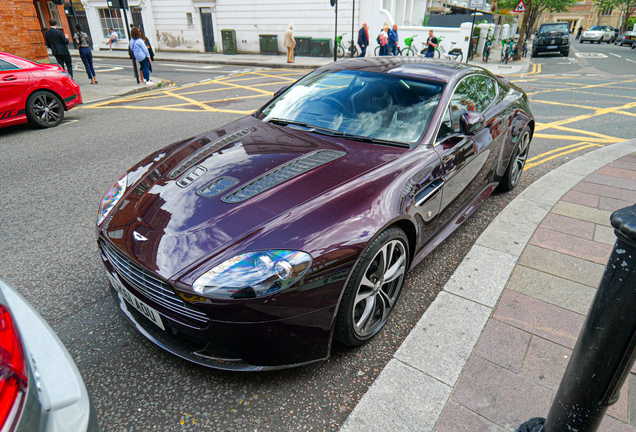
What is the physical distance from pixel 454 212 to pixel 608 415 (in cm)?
159

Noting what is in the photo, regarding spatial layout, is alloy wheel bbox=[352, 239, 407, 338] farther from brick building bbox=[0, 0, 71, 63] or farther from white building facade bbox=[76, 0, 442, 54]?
white building facade bbox=[76, 0, 442, 54]

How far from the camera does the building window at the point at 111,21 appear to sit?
91.8 feet

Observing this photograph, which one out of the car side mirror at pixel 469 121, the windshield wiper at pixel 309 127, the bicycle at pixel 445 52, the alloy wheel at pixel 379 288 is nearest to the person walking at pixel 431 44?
the bicycle at pixel 445 52

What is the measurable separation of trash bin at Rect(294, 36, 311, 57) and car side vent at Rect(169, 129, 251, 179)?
69.8 feet

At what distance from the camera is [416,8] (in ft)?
96.7

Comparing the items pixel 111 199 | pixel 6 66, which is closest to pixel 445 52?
pixel 6 66

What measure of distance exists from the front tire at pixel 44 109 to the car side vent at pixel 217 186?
21.7ft

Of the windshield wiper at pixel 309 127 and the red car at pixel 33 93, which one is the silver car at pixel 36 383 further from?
the red car at pixel 33 93

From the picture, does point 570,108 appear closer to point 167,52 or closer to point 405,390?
point 405,390

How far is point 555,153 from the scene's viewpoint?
6137 millimetres

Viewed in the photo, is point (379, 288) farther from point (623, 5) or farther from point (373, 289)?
point (623, 5)

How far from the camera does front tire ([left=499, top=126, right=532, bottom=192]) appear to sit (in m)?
4.32

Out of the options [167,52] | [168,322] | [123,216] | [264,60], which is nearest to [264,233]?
[168,322]

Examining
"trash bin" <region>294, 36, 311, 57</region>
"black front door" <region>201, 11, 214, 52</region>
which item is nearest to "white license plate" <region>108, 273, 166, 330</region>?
"trash bin" <region>294, 36, 311, 57</region>
